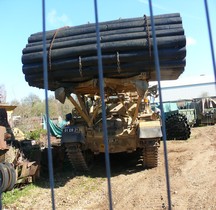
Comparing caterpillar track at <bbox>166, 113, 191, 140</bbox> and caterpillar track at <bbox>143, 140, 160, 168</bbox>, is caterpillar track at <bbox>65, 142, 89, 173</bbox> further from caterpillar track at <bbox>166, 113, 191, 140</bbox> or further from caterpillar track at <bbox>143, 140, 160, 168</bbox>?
caterpillar track at <bbox>166, 113, 191, 140</bbox>

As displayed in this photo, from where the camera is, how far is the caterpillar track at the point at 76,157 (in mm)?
8164

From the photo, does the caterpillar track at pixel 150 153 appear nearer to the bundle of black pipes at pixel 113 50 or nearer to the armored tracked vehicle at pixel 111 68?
the armored tracked vehicle at pixel 111 68

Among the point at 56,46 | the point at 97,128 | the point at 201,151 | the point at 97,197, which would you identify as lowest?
the point at 97,197

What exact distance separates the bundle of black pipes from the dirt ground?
2049 millimetres

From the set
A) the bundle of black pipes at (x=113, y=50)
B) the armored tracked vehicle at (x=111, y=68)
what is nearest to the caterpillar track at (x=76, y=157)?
the armored tracked vehicle at (x=111, y=68)

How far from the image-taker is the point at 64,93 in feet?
25.6

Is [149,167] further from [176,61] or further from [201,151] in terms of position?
[176,61]

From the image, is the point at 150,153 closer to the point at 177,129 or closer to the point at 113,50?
the point at 113,50

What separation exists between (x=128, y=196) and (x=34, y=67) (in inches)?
115

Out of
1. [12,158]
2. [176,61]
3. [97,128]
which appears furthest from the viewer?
[97,128]

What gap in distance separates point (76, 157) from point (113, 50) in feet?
9.99

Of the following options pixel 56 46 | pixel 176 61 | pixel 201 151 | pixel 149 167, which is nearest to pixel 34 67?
pixel 56 46

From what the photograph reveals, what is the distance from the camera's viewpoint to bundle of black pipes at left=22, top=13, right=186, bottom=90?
243 inches

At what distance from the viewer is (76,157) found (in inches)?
329
